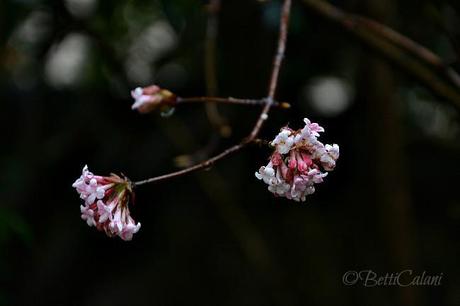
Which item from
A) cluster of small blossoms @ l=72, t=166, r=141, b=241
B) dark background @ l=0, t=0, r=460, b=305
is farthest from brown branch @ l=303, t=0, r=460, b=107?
cluster of small blossoms @ l=72, t=166, r=141, b=241

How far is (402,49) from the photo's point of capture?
1.64 m

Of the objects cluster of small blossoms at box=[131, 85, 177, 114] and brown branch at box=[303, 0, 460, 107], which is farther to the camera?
brown branch at box=[303, 0, 460, 107]

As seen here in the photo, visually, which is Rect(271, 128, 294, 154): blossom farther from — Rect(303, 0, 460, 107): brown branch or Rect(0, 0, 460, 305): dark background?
Rect(0, 0, 460, 305): dark background

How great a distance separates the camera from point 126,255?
2.95 m

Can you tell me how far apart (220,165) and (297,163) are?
1.82 m

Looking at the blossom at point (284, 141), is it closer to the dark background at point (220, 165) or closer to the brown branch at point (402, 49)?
the brown branch at point (402, 49)

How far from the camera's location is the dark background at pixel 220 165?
2.05m

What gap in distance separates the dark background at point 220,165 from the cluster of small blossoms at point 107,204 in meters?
1.07

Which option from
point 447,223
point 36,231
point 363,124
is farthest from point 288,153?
point 36,231

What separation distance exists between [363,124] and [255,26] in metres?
0.54

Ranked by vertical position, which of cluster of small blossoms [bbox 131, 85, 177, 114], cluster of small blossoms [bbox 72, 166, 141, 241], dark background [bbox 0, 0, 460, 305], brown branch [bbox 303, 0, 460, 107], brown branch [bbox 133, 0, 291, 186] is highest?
cluster of small blossoms [bbox 131, 85, 177, 114]

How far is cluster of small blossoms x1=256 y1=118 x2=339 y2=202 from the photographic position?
89 cm

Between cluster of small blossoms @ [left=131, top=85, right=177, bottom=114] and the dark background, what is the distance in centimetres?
103

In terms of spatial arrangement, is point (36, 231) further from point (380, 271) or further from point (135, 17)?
point (380, 271)
